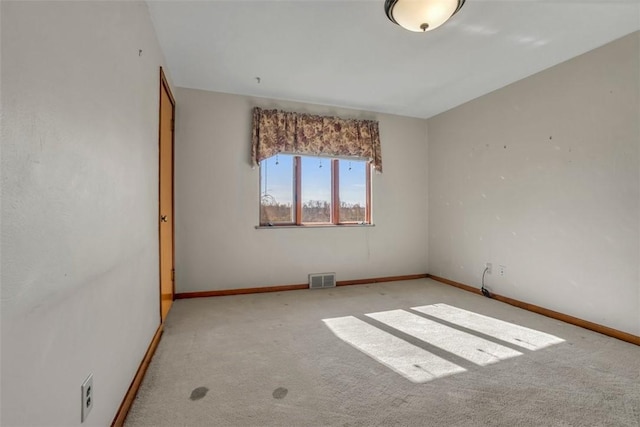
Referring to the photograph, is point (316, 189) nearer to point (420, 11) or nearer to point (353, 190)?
point (353, 190)

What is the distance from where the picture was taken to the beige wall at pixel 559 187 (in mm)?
2436

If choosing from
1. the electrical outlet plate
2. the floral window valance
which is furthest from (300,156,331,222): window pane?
the electrical outlet plate

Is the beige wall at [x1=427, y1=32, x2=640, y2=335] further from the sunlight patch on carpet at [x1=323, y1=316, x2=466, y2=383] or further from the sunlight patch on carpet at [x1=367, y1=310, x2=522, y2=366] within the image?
the sunlight patch on carpet at [x1=323, y1=316, x2=466, y2=383]

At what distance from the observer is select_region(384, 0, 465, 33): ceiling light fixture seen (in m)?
1.82

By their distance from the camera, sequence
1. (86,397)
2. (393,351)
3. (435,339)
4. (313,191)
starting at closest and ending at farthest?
(86,397) → (393,351) → (435,339) → (313,191)

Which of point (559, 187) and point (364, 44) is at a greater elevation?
point (364, 44)

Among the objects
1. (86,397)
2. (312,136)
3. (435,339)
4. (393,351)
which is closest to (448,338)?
(435,339)

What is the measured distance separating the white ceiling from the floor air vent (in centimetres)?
234

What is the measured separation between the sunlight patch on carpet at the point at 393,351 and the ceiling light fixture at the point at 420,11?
2.27 m

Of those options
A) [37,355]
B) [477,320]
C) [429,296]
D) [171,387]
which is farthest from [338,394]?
[429,296]

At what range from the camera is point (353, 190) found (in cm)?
430

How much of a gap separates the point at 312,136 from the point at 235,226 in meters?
1.53

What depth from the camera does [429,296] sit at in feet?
11.8

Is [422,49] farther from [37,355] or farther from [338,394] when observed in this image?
[37,355]
